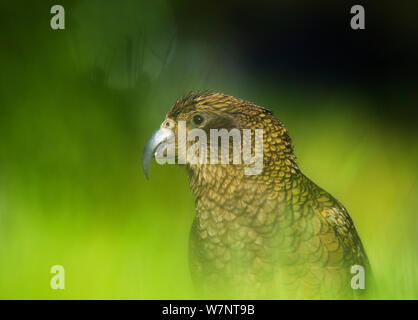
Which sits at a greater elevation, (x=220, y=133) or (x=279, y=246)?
(x=220, y=133)

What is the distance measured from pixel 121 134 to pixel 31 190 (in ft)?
1.63

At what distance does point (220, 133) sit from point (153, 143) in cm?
32

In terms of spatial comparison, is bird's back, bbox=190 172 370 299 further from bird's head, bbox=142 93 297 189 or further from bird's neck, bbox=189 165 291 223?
bird's head, bbox=142 93 297 189

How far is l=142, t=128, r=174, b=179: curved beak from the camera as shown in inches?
85.2

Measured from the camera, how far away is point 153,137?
2.21m

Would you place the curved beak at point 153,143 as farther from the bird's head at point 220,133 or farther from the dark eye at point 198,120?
the dark eye at point 198,120

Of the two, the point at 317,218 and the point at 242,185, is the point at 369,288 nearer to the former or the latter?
the point at 317,218

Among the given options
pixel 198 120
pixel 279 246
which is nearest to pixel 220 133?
pixel 198 120

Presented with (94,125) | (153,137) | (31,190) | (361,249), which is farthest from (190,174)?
(361,249)

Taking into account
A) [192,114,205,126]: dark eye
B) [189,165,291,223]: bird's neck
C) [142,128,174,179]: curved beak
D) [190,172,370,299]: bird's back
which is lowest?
[190,172,370,299]: bird's back

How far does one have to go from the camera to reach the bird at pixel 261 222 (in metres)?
2.05

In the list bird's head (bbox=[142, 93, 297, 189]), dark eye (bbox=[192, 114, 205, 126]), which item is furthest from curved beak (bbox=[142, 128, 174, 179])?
dark eye (bbox=[192, 114, 205, 126])

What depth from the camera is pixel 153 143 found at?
2188 mm

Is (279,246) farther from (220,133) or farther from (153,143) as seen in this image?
(153,143)
